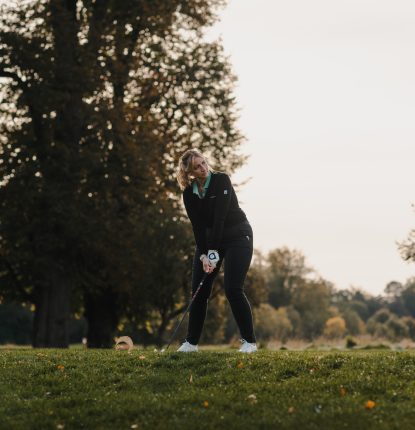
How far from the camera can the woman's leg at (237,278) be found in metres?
11.6

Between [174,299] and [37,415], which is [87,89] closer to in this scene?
[174,299]

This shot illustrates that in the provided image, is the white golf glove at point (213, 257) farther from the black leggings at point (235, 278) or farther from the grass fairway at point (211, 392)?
the grass fairway at point (211, 392)

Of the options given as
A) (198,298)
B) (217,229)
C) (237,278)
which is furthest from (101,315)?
(217,229)

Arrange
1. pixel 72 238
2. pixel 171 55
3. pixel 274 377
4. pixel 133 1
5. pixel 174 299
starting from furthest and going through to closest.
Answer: pixel 174 299
pixel 171 55
pixel 133 1
pixel 72 238
pixel 274 377

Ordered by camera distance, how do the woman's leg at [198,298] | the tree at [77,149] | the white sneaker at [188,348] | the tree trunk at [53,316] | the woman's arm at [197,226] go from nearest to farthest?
the woman's arm at [197,226] → the woman's leg at [198,298] → the white sneaker at [188,348] → the tree at [77,149] → the tree trunk at [53,316]

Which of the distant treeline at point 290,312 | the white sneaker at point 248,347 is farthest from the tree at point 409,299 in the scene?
the white sneaker at point 248,347

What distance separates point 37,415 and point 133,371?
5.85ft

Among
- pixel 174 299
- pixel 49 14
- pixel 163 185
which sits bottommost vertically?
pixel 174 299

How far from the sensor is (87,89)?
1035 inches

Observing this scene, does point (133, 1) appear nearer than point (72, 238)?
No

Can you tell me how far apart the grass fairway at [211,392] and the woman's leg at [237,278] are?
57cm

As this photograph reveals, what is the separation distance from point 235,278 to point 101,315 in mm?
20957

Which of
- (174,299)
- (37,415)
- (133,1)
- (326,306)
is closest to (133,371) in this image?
(37,415)

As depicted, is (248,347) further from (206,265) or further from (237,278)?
(206,265)
